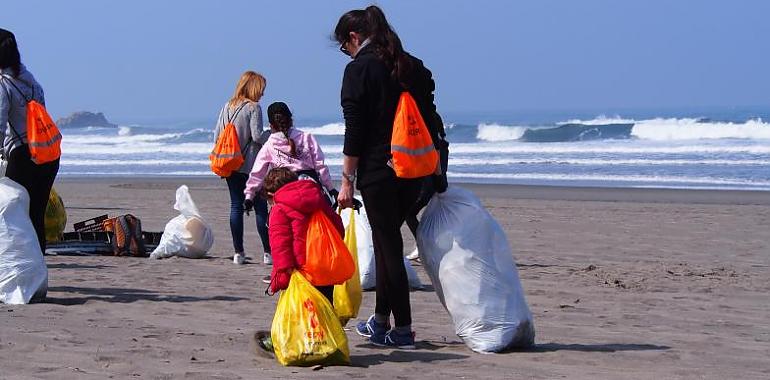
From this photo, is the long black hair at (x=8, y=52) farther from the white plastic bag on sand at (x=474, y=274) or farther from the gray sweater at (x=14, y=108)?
the white plastic bag on sand at (x=474, y=274)

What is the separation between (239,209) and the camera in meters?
8.72

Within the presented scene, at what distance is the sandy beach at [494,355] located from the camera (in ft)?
15.7

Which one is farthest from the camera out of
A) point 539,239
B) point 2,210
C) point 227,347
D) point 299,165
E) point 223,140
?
point 539,239

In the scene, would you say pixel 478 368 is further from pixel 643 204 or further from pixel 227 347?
pixel 643 204

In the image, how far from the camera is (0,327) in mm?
5480

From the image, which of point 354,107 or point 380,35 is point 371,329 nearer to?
point 354,107

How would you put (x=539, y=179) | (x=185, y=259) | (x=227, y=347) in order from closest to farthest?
(x=227, y=347), (x=185, y=259), (x=539, y=179)

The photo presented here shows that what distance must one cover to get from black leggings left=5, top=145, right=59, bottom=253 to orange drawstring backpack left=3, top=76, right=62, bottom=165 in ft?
0.21

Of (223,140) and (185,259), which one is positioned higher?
(223,140)

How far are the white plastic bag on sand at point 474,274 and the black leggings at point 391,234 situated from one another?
0.14m

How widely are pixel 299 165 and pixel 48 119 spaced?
156cm

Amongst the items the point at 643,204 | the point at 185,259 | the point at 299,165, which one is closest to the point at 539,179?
the point at 643,204

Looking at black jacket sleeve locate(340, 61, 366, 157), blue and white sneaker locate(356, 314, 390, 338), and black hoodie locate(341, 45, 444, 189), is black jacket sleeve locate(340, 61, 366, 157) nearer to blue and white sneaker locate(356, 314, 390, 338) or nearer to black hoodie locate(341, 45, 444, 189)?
black hoodie locate(341, 45, 444, 189)

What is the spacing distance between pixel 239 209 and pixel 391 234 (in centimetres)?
376
